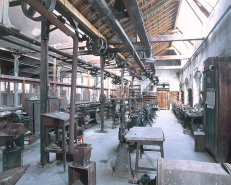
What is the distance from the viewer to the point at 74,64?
94.6 inches

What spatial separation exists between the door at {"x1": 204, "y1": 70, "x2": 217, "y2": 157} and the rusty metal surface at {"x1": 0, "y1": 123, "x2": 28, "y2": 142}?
13.2 ft

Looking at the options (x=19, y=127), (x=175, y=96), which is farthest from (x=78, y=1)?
(x=175, y=96)

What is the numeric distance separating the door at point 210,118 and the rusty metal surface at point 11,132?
4030 millimetres

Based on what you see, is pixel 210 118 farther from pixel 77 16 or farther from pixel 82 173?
pixel 77 16

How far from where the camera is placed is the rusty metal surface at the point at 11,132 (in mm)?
3104

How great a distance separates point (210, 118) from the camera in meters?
3.80

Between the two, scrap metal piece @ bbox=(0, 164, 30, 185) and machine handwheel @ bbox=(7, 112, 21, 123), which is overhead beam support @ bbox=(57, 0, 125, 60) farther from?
scrap metal piece @ bbox=(0, 164, 30, 185)

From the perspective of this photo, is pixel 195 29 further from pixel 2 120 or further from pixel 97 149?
pixel 2 120

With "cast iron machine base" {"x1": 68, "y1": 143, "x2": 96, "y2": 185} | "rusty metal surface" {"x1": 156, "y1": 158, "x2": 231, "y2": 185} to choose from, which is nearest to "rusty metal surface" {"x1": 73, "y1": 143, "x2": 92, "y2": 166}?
"cast iron machine base" {"x1": 68, "y1": 143, "x2": 96, "y2": 185}

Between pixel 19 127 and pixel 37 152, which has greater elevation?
pixel 19 127

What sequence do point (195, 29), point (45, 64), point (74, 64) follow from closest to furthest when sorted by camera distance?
point (74, 64), point (45, 64), point (195, 29)

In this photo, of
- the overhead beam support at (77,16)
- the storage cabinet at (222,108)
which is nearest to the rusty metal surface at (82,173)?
the storage cabinet at (222,108)

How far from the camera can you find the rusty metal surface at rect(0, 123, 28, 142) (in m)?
3.10

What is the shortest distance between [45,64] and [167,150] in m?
3.69
